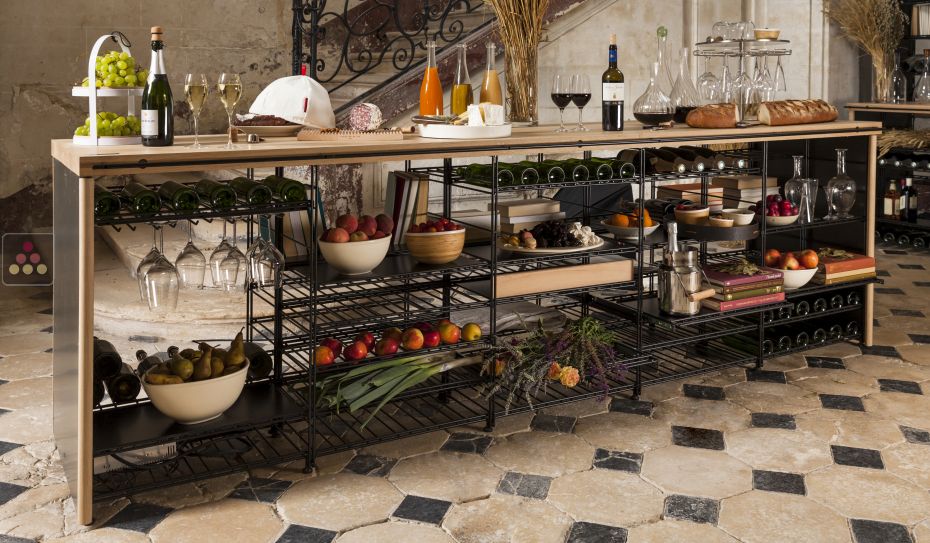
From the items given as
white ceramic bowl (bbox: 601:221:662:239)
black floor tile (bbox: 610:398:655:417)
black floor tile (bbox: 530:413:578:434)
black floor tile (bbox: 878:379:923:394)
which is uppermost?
white ceramic bowl (bbox: 601:221:662:239)

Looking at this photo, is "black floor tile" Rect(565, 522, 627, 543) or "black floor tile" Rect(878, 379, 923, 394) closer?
"black floor tile" Rect(565, 522, 627, 543)

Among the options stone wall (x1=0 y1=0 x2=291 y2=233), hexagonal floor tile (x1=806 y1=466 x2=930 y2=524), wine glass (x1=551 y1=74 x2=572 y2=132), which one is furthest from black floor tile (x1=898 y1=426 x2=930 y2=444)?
stone wall (x1=0 y1=0 x2=291 y2=233)

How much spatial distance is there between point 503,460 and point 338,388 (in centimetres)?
67

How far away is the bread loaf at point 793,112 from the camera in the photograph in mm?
4492

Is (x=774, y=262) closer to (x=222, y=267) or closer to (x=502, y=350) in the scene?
(x=502, y=350)

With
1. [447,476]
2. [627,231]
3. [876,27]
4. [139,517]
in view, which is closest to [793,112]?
[627,231]

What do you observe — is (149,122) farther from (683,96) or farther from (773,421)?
(773,421)

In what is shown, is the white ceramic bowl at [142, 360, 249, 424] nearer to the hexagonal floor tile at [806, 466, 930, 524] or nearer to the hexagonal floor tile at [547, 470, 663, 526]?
the hexagonal floor tile at [547, 470, 663, 526]

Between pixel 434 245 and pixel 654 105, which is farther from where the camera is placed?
pixel 654 105

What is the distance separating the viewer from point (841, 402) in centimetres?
427

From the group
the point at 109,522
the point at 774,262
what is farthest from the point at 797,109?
the point at 109,522

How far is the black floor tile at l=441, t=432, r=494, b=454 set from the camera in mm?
3729

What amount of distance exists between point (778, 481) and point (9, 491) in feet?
8.80

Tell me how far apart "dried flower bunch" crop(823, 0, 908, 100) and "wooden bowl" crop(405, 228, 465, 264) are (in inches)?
229
